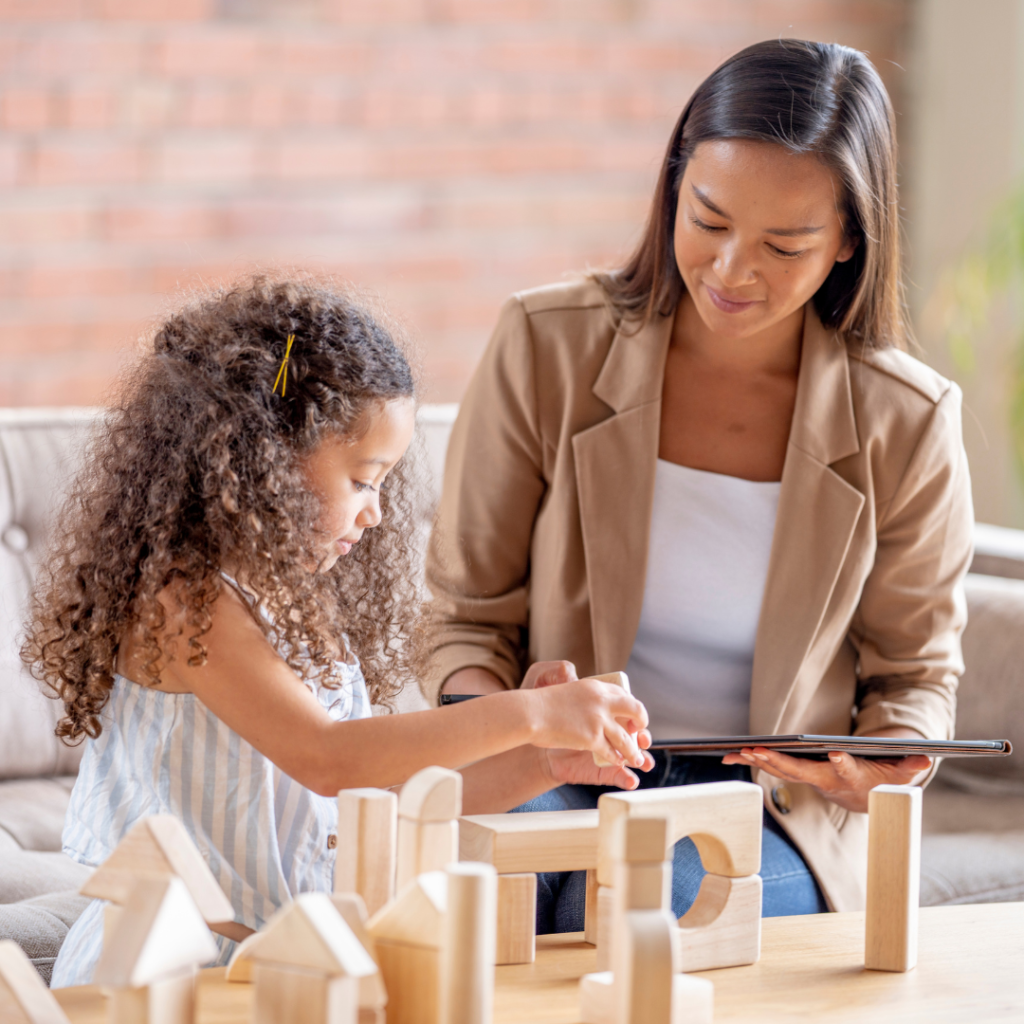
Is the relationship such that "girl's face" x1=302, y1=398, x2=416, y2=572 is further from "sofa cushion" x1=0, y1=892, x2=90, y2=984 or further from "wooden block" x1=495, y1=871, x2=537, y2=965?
"sofa cushion" x1=0, y1=892, x2=90, y2=984

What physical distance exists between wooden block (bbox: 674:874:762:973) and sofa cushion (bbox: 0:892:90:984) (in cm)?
62

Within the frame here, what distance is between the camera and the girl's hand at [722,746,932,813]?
3.64 ft

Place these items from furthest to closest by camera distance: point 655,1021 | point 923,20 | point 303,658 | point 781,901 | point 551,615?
point 923,20 < point 551,615 < point 781,901 < point 303,658 < point 655,1021

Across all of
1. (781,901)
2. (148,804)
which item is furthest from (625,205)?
(148,804)

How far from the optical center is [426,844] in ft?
2.33

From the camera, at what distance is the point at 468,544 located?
4.66ft

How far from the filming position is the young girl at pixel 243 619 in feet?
2.97

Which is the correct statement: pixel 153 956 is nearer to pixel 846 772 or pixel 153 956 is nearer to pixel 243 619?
pixel 243 619

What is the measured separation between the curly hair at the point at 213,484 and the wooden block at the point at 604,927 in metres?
0.29

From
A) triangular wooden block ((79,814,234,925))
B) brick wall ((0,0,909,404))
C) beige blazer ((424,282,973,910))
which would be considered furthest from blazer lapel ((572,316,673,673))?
brick wall ((0,0,909,404))

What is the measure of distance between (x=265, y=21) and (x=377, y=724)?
192cm

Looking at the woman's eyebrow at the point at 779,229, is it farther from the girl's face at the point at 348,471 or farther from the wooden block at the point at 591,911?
the wooden block at the point at 591,911

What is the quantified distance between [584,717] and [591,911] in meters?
0.13

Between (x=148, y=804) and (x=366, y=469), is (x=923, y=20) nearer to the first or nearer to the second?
(x=366, y=469)
